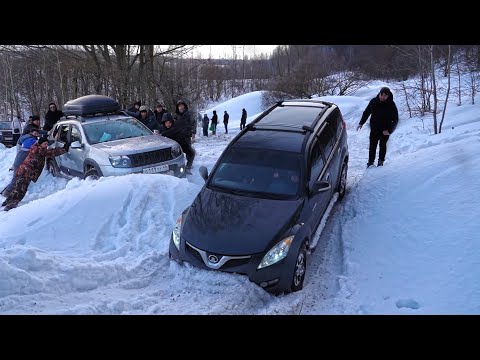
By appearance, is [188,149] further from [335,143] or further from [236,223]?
[236,223]

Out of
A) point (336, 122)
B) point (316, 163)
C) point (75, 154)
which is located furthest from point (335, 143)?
point (75, 154)

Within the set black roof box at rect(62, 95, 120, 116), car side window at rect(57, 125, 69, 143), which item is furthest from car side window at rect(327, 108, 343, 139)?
car side window at rect(57, 125, 69, 143)

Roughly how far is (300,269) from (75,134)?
6804 mm

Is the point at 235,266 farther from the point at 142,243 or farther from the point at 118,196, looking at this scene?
the point at 118,196

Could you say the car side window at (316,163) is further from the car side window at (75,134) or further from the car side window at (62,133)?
the car side window at (62,133)

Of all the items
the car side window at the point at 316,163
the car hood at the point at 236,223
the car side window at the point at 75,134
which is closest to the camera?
the car hood at the point at 236,223

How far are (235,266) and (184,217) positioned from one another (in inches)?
45.1

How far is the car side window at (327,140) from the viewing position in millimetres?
6054

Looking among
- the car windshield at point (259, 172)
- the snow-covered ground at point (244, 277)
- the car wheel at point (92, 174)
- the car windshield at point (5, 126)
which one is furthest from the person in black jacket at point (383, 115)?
the car windshield at point (5, 126)

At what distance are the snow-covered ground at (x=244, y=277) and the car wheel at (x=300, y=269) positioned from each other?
0.11 metres

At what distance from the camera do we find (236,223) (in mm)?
4543

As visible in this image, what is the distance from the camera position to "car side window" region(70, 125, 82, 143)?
8863 millimetres

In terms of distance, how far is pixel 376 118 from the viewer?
7.72 m
